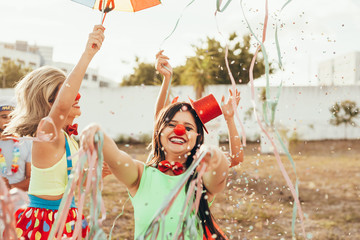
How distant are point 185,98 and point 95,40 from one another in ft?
40.5

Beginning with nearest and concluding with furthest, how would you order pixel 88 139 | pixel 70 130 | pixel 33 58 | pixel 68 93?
pixel 88 139
pixel 68 93
pixel 70 130
pixel 33 58

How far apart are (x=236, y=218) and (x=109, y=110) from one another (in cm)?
1055

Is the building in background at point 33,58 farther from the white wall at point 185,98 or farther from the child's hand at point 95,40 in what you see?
the child's hand at point 95,40

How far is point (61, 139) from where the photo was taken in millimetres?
1853

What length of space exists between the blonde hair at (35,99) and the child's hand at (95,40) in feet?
1.05

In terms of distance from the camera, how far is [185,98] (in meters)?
14.1

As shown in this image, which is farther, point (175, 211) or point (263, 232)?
point (263, 232)

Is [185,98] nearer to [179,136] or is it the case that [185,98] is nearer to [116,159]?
[179,136]

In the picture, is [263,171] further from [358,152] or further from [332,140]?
[332,140]

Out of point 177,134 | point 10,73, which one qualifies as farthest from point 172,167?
point 10,73

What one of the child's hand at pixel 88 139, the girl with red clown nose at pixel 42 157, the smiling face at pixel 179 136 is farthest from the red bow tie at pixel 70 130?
the child's hand at pixel 88 139

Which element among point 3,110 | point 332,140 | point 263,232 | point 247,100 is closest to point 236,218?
point 263,232

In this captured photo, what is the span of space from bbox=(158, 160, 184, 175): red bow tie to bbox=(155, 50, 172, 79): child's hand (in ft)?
1.85

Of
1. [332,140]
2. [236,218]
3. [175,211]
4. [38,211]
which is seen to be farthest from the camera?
[332,140]
